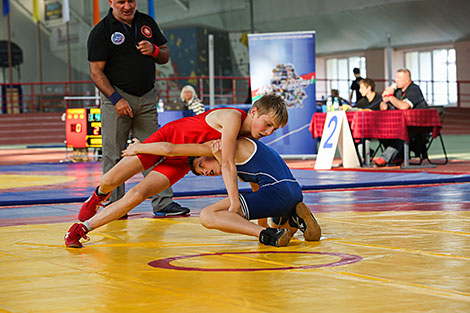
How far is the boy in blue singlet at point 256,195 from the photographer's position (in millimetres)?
4449

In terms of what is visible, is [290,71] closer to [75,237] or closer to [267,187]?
[267,187]

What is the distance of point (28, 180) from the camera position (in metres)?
10.0

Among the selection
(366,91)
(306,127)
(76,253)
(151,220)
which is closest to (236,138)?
(76,253)

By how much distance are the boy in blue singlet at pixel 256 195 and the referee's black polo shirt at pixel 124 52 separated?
141cm

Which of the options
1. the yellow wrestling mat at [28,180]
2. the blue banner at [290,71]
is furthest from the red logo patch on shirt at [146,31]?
the blue banner at [290,71]

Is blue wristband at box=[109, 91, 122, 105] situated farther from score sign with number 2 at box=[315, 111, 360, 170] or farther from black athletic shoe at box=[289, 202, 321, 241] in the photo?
score sign with number 2 at box=[315, 111, 360, 170]

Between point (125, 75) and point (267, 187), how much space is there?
1991mm

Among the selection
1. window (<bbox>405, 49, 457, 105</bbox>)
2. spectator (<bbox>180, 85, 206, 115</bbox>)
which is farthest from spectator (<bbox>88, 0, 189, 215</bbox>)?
window (<bbox>405, 49, 457, 105</bbox>)

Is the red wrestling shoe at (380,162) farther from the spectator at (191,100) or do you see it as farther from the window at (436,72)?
the window at (436,72)

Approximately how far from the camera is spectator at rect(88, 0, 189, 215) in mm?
5984

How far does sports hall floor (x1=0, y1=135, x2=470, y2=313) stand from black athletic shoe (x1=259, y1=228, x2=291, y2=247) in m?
0.05

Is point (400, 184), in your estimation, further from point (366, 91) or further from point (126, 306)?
point (126, 306)

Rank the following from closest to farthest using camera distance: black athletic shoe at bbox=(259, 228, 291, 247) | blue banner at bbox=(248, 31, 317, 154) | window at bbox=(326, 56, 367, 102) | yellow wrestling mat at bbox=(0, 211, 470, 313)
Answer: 1. yellow wrestling mat at bbox=(0, 211, 470, 313)
2. black athletic shoe at bbox=(259, 228, 291, 247)
3. blue banner at bbox=(248, 31, 317, 154)
4. window at bbox=(326, 56, 367, 102)

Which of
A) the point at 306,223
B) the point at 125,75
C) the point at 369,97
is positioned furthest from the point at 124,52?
the point at 369,97
